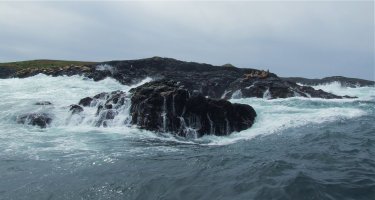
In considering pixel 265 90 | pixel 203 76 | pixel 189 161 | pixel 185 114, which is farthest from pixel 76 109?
pixel 203 76

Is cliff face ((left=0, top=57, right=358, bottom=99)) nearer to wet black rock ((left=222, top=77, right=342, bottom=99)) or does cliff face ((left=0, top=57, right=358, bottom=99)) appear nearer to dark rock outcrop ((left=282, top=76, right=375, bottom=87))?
wet black rock ((left=222, top=77, right=342, bottom=99))

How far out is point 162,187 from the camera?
10.5 meters

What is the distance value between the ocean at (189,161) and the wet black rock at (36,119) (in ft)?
1.96

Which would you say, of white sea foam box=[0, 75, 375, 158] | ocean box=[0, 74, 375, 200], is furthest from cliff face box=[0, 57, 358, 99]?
ocean box=[0, 74, 375, 200]

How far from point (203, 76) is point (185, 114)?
2571 cm

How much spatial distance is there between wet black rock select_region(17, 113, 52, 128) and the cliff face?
15.2 meters

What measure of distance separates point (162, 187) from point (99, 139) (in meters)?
8.57

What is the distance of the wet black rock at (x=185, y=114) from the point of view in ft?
67.1

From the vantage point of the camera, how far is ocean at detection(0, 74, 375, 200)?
396 inches

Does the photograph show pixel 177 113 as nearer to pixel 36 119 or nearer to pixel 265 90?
pixel 36 119

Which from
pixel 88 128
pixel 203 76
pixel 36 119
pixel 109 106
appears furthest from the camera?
pixel 203 76

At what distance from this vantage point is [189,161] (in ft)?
44.2

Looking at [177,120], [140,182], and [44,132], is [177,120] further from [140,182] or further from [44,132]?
[140,182]

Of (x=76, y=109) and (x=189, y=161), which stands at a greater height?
(x=76, y=109)
